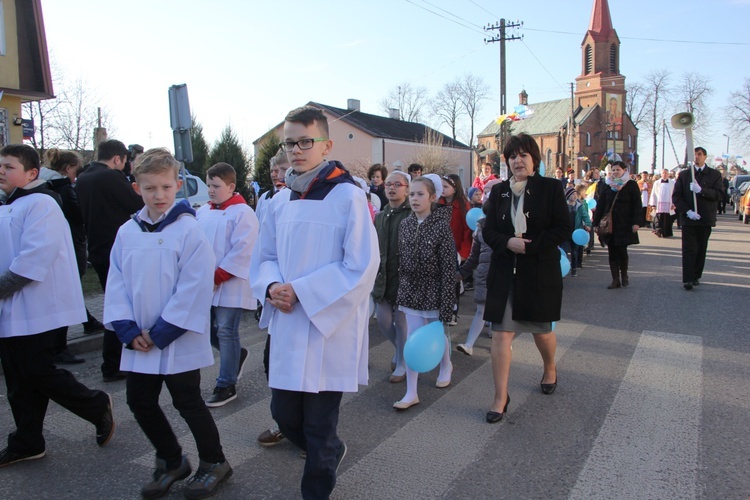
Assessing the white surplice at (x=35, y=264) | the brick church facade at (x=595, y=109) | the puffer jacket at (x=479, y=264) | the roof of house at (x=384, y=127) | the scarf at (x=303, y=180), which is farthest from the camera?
the brick church facade at (x=595, y=109)

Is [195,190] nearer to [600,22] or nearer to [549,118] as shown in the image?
[600,22]

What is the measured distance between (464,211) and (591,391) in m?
2.66

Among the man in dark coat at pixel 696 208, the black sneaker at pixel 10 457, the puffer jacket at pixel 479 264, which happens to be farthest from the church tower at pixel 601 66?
the black sneaker at pixel 10 457

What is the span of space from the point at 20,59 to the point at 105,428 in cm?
2001

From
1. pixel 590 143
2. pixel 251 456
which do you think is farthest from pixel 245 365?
pixel 590 143

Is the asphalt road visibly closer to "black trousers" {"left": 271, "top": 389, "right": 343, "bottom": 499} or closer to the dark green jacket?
"black trousers" {"left": 271, "top": 389, "right": 343, "bottom": 499}

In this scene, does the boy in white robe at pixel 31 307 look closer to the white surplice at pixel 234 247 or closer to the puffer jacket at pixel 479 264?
the white surplice at pixel 234 247

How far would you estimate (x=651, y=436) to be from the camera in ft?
13.2

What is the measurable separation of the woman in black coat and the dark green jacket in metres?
5.68

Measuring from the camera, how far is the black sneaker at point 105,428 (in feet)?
13.0

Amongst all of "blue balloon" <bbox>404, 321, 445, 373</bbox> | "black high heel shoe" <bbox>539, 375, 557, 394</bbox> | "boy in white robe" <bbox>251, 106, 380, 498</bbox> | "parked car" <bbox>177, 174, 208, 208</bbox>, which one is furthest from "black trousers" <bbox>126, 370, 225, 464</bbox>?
"parked car" <bbox>177, 174, 208, 208</bbox>

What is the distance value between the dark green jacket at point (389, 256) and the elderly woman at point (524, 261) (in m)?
0.96

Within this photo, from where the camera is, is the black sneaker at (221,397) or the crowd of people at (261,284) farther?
the black sneaker at (221,397)

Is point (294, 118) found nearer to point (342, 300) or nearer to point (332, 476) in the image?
point (342, 300)
